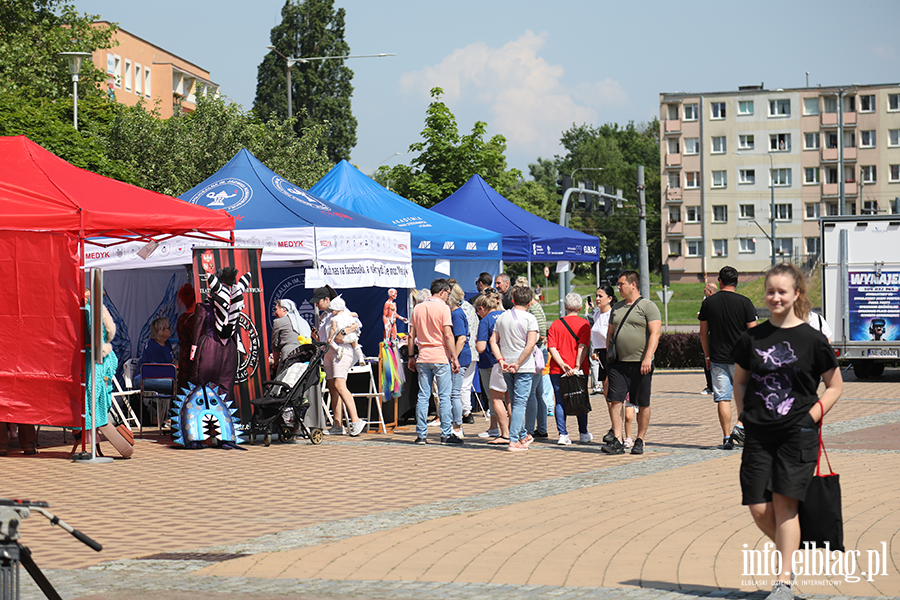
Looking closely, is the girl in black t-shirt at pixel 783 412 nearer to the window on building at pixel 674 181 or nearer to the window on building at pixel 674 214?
the window on building at pixel 674 214

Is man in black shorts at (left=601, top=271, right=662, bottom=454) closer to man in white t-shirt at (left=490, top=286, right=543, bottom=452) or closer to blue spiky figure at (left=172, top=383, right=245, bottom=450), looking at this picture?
man in white t-shirt at (left=490, top=286, right=543, bottom=452)

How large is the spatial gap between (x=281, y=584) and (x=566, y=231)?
16.2 meters

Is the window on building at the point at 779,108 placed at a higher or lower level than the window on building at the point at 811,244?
higher

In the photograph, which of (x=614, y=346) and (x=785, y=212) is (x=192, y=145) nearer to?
(x=614, y=346)

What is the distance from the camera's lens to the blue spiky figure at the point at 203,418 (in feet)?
42.2

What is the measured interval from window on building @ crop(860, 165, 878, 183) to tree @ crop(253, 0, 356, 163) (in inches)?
1851

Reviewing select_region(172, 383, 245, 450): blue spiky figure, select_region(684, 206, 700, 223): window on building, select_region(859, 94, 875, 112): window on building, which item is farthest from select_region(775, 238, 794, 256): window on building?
select_region(172, 383, 245, 450): blue spiky figure

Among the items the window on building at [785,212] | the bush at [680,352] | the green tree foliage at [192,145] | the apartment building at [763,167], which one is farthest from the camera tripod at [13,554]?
the window on building at [785,212]

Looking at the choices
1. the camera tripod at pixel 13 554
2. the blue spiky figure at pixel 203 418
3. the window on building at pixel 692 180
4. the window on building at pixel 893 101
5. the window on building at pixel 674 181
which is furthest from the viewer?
the window on building at pixel 674 181

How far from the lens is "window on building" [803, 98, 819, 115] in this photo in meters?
91.2

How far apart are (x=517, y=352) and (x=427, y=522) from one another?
4.51 meters

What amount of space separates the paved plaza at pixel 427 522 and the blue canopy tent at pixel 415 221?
4754mm

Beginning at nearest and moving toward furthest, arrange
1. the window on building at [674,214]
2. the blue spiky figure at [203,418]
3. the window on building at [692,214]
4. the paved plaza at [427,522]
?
the paved plaza at [427,522] < the blue spiky figure at [203,418] < the window on building at [692,214] < the window on building at [674,214]

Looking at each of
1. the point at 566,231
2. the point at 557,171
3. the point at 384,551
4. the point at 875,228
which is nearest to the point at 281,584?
the point at 384,551
